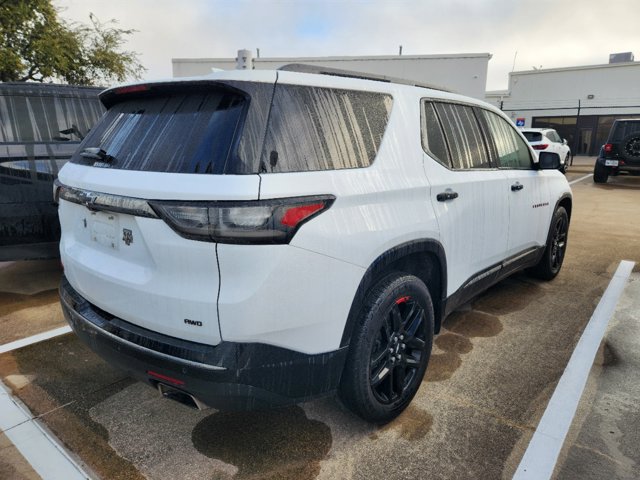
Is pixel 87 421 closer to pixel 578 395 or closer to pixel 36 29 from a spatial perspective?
pixel 578 395

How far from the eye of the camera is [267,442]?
7.84 ft

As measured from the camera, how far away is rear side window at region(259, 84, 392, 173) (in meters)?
1.84

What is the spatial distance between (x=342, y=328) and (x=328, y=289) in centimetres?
22

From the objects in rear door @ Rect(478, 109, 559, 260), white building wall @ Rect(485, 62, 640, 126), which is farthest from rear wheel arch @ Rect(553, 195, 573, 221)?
white building wall @ Rect(485, 62, 640, 126)

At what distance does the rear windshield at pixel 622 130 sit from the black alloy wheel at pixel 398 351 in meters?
14.0

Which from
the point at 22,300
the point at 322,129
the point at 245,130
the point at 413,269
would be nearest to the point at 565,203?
the point at 413,269

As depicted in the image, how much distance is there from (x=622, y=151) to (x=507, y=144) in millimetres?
12053

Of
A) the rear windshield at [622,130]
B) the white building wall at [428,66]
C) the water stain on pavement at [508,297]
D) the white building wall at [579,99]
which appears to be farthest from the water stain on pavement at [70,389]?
the white building wall at [579,99]

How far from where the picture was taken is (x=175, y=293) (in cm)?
181

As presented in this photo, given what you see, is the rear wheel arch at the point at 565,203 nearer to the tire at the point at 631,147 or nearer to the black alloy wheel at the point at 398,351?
the black alloy wheel at the point at 398,351

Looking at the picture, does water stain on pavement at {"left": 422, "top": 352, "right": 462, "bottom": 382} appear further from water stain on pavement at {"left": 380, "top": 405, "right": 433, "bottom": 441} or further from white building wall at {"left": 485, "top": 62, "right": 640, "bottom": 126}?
white building wall at {"left": 485, "top": 62, "right": 640, "bottom": 126}

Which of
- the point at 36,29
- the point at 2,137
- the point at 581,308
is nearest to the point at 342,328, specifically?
the point at 581,308

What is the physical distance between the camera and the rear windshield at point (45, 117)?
4031 millimetres

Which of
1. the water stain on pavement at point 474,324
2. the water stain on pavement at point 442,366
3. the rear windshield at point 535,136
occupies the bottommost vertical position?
the water stain on pavement at point 474,324
